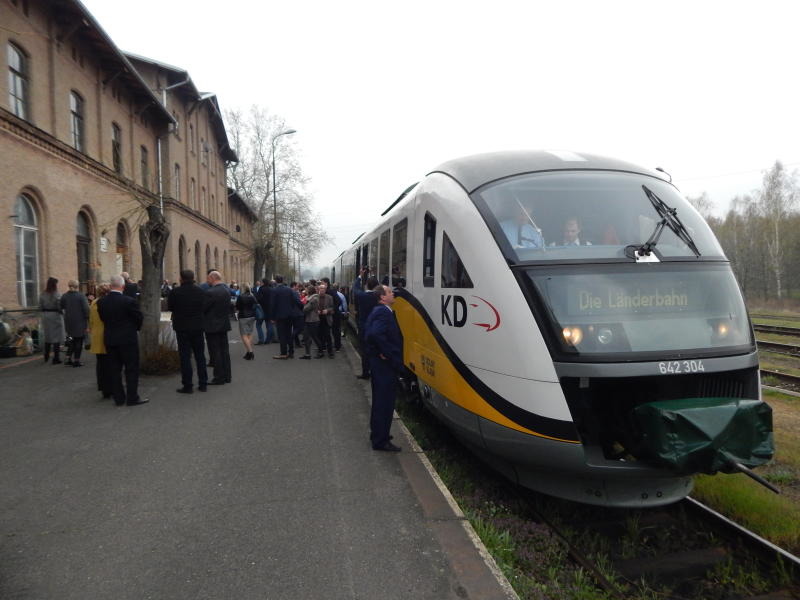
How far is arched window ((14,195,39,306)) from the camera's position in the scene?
44.9ft

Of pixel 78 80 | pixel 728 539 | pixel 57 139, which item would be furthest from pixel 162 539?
pixel 78 80

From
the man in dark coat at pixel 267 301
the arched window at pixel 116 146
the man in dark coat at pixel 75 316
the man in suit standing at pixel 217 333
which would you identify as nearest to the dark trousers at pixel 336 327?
the man in dark coat at pixel 267 301

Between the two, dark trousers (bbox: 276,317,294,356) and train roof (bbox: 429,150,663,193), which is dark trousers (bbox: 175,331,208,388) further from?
train roof (bbox: 429,150,663,193)

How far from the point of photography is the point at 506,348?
13.1ft

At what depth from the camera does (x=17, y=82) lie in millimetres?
13977

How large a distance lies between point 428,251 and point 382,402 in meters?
1.54

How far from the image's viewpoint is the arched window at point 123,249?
2012 centimetres

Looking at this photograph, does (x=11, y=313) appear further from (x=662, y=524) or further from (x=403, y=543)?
(x=662, y=524)

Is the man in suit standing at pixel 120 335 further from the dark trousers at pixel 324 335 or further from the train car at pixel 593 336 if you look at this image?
the dark trousers at pixel 324 335

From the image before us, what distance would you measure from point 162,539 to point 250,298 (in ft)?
28.7

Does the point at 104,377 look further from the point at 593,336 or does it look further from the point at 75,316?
the point at 593,336

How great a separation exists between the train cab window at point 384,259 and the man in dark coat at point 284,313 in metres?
3.39

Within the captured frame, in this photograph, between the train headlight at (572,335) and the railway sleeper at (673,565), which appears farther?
the train headlight at (572,335)

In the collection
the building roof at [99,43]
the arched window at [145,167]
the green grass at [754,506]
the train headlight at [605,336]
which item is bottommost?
the green grass at [754,506]
